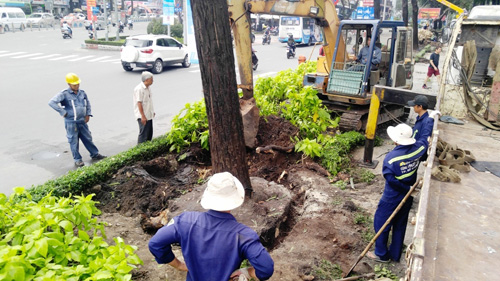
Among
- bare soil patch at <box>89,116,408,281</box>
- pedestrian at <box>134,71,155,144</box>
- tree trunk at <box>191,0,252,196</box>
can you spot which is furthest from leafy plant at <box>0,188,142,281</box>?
pedestrian at <box>134,71,155,144</box>

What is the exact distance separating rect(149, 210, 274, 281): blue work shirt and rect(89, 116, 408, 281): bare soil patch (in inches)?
63.4

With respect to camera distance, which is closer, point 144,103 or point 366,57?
point 144,103

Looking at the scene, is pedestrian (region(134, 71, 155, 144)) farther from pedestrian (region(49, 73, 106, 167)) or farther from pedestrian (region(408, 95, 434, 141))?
pedestrian (region(408, 95, 434, 141))

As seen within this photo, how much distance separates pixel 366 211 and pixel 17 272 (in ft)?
15.6

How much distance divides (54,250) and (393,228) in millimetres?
3778

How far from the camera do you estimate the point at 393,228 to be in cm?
480

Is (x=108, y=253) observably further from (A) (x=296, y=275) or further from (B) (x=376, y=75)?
(B) (x=376, y=75)

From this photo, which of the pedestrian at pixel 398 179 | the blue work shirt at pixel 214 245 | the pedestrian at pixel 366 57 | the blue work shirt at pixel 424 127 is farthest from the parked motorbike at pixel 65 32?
the blue work shirt at pixel 214 245

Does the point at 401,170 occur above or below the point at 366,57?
below

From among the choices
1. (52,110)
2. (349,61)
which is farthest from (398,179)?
(52,110)

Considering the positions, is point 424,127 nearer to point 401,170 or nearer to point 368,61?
point 401,170

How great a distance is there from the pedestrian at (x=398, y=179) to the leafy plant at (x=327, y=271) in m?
0.72

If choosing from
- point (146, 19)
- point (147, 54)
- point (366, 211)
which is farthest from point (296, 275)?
point (146, 19)

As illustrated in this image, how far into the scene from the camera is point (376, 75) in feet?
31.3
